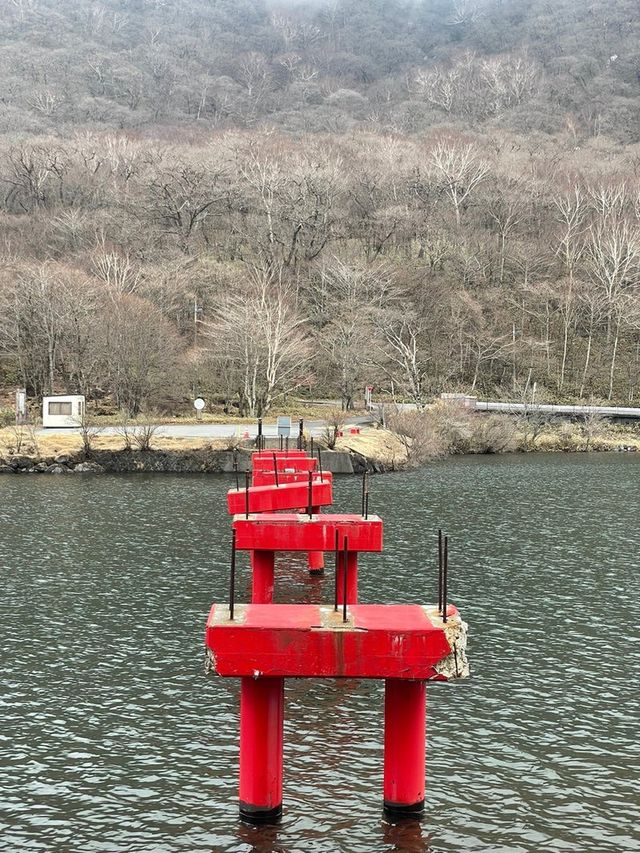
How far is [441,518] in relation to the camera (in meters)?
32.4

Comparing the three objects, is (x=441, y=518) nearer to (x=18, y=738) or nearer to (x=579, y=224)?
(x=18, y=738)

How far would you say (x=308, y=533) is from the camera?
15258 millimetres

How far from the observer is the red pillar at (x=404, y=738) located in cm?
933

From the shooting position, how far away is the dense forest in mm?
67562

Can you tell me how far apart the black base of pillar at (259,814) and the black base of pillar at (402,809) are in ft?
3.91

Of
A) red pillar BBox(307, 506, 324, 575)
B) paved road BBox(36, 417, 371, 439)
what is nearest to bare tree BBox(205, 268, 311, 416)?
paved road BBox(36, 417, 371, 439)

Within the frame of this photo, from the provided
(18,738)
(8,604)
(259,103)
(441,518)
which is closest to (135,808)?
(18,738)

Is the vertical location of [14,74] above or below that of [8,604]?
above

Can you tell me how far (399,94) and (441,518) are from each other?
171 metres

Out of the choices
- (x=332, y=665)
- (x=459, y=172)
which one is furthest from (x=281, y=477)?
(x=459, y=172)

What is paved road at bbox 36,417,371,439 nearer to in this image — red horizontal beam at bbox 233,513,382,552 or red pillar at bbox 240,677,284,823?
red horizontal beam at bbox 233,513,382,552

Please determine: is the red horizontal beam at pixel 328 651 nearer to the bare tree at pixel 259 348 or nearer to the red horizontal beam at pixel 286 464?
the red horizontal beam at pixel 286 464

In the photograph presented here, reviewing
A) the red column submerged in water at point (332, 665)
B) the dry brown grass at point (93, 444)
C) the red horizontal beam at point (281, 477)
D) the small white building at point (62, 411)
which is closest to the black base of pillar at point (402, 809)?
the red column submerged in water at point (332, 665)

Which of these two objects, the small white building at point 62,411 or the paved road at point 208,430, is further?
the small white building at point 62,411
